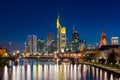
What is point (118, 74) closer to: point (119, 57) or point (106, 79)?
point (106, 79)

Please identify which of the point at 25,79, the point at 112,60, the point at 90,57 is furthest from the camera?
the point at 90,57

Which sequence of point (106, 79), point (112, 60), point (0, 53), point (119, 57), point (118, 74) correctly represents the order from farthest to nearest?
point (0, 53) → point (119, 57) → point (112, 60) → point (118, 74) → point (106, 79)

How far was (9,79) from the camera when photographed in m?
77.9

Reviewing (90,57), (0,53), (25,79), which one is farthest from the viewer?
(90,57)

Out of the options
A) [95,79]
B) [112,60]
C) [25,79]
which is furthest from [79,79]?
[112,60]

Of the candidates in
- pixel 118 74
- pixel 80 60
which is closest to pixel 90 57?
pixel 80 60

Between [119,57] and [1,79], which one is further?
[119,57]

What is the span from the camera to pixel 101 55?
180m

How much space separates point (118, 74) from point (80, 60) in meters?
115

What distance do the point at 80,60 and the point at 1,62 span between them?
64549mm

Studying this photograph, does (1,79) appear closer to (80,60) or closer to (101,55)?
(101,55)

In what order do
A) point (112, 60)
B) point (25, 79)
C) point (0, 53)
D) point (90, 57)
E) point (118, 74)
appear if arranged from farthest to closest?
A: point (90, 57), point (0, 53), point (112, 60), point (118, 74), point (25, 79)

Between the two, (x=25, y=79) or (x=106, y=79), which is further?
(x=25, y=79)

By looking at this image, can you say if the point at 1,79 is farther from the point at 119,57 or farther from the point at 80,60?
the point at 80,60
